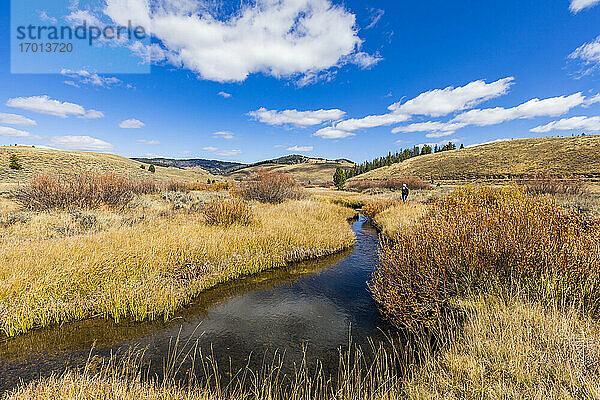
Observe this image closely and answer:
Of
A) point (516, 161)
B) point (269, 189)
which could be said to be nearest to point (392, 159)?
point (516, 161)

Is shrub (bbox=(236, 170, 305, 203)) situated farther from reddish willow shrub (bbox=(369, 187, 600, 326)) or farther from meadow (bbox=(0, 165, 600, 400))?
reddish willow shrub (bbox=(369, 187, 600, 326))

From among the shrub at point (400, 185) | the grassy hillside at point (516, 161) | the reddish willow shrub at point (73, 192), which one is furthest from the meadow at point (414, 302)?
the grassy hillside at point (516, 161)

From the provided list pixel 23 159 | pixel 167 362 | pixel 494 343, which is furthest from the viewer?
pixel 23 159

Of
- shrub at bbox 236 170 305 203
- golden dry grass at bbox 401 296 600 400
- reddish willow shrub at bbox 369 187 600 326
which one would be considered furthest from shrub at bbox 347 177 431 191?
golden dry grass at bbox 401 296 600 400

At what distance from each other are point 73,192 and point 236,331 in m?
13.8

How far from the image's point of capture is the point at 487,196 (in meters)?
11.7

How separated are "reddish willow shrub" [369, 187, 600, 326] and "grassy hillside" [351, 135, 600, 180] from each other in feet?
219

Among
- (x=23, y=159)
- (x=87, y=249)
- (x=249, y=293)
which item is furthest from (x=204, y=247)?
(x=23, y=159)

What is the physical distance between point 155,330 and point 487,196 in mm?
13612

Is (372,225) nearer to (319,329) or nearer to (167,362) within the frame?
(319,329)

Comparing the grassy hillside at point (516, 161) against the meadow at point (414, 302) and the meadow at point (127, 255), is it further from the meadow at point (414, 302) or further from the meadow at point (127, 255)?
the meadow at point (127, 255)

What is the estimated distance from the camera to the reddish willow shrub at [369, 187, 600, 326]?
14.6 ft

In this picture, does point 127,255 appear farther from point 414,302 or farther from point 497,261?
point 497,261

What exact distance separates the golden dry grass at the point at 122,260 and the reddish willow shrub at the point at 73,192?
215 centimetres
